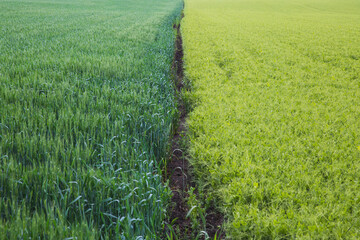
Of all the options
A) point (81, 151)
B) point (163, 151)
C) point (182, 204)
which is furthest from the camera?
point (163, 151)

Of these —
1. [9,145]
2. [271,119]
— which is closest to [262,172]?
[271,119]

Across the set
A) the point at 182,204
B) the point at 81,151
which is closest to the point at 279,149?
the point at 182,204

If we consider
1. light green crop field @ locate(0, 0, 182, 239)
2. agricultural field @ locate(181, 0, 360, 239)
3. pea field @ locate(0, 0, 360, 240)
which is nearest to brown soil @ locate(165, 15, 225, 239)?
pea field @ locate(0, 0, 360, 240)

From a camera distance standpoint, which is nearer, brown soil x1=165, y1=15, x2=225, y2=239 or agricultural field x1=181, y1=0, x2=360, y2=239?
agricultural field x1=181, y1=0, x2=360, y2=239

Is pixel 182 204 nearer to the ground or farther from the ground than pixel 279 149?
nearer to the ground

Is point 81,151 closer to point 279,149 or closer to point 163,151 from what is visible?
point 163,151

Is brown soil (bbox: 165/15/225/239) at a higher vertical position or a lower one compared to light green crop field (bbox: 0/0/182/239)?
lower

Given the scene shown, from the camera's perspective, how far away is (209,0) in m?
52.8

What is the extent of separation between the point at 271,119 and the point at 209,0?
54374 millimetres

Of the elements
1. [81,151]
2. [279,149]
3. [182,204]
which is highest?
[81,151]

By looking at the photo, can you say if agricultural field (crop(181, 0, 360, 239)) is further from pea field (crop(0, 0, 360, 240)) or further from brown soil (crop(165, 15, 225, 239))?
brown soil (crop(165, 15, 225, 239))

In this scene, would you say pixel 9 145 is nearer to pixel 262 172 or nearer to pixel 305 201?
pixel 262 172

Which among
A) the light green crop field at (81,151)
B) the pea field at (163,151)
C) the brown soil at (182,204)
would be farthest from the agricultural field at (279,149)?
the light green crop field at (81,151)

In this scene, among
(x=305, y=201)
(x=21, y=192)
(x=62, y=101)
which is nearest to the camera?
(x=21, y=192)
